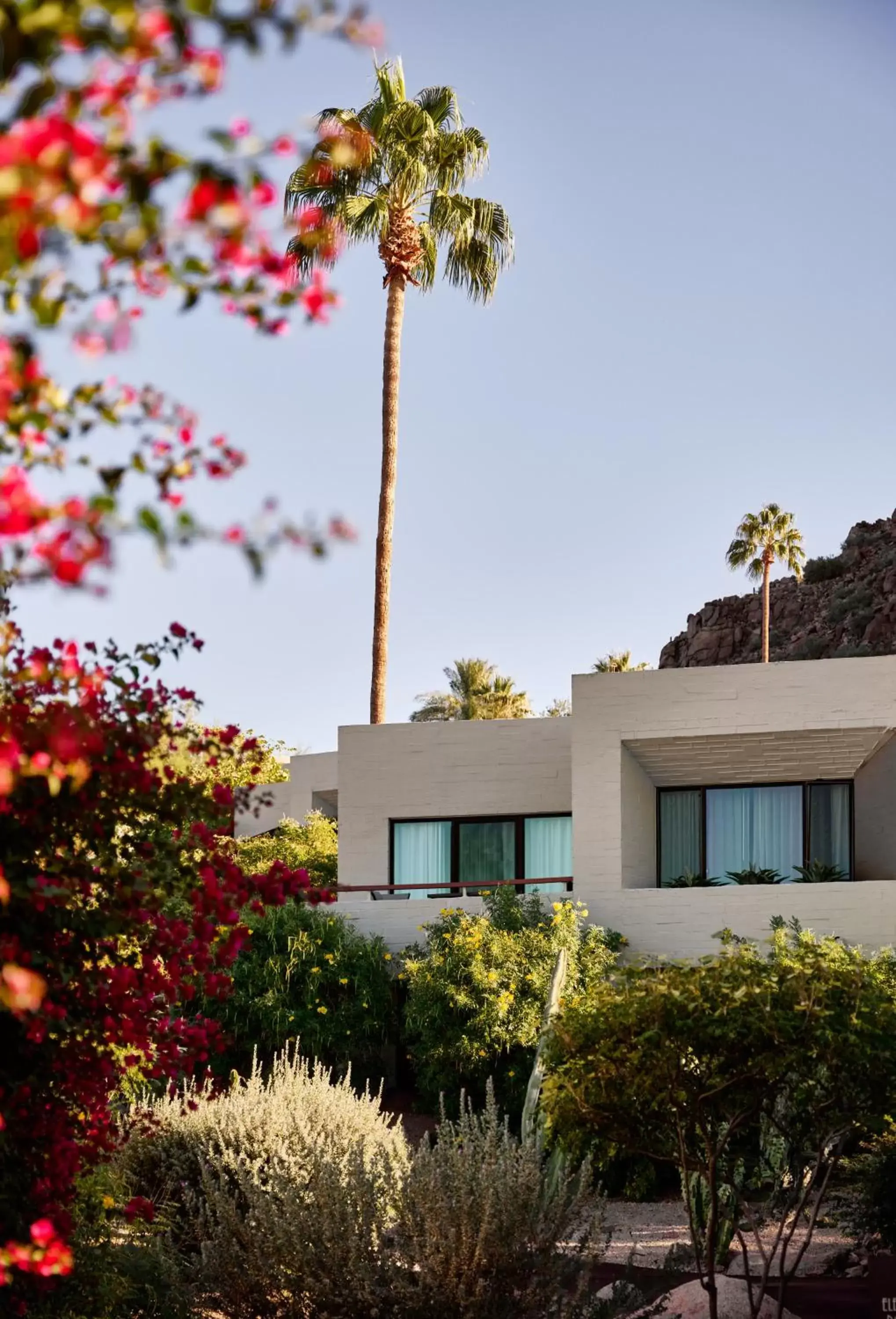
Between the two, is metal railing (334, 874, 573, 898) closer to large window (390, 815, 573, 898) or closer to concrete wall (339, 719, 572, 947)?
large window (390, 815, 573, 898)

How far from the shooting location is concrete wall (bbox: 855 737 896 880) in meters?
21.4

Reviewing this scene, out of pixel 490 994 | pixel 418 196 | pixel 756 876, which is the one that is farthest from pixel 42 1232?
pixel 418 196

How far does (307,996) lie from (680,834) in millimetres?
5680

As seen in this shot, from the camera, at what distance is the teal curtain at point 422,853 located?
21750 mm

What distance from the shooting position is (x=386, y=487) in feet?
90.1

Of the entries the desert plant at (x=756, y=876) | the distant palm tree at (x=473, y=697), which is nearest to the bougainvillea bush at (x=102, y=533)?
the desert plant at (x=756, y=876)

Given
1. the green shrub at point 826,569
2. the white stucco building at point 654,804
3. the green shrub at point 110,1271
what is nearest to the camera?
the green shrub at point 110,1271

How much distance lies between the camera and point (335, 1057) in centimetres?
1861

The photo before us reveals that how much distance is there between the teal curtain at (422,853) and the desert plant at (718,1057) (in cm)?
1258

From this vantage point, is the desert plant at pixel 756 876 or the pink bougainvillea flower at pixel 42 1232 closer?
Result: the pink bougainvillea flower at pixel 42 1232

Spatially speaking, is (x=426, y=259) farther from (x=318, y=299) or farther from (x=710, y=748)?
(x=318, y=299)

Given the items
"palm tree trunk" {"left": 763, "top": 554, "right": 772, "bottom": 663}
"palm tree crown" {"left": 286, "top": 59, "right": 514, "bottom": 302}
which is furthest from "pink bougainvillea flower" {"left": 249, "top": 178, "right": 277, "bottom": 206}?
"palm tree trunk" {"left": 763, "top": 554, "right": 772, "bottom": 663}

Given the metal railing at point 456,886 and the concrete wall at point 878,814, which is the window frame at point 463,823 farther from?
the concrete wall at point 878,814

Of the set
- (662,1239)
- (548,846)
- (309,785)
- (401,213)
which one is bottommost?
(662,1239)
